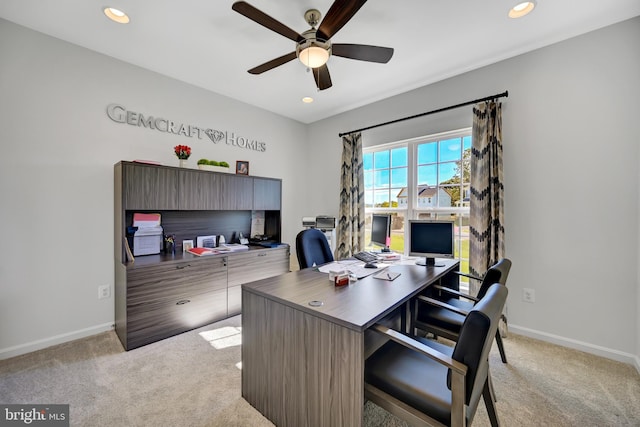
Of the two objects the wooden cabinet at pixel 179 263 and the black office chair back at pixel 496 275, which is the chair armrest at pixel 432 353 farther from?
the wooden cabinet at pixel 179 263

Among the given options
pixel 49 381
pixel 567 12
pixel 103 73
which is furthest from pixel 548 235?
pixel 103 73

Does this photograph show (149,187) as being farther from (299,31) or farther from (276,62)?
(299,31)

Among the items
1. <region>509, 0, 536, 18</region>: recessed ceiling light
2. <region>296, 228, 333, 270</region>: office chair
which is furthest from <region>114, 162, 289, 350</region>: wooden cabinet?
<region>509, 0, 536, 18</region>: recessed ceiling light

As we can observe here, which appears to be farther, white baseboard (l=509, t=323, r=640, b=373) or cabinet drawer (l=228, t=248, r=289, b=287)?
cabinet drawer (l=228, t=248, r=289, b=287)

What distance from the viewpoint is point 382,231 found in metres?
2.74

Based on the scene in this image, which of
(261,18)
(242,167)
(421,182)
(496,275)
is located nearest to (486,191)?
(421,182)

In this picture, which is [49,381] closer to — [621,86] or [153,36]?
[153,36]

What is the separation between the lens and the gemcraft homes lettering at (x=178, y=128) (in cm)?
266

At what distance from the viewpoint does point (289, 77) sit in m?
3.04

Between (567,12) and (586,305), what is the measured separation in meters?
2.44

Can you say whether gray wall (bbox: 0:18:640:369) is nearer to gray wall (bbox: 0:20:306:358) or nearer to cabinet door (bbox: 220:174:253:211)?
gray wall (bbox: 0:20:306:358)

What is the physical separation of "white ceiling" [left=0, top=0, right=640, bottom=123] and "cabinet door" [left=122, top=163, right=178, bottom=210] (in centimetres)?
117

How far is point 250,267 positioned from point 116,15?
102 inches

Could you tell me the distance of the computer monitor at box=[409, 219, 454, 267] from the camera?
2154 millimetres
